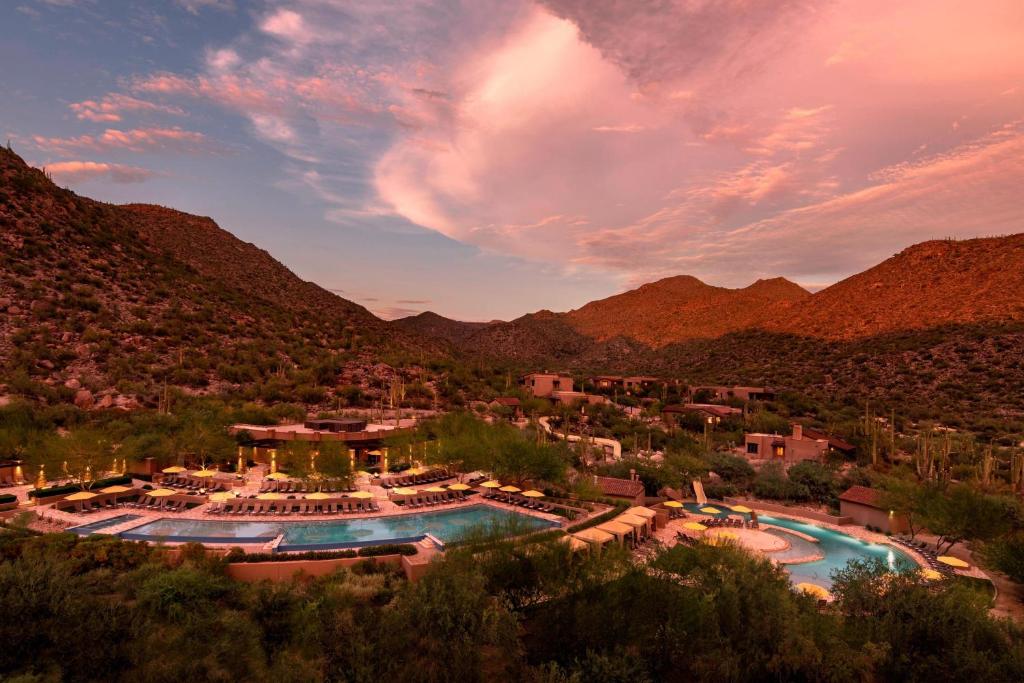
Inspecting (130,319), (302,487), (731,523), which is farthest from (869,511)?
(130,319)

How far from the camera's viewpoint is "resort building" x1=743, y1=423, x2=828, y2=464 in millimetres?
39781

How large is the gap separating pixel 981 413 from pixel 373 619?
57638 mm

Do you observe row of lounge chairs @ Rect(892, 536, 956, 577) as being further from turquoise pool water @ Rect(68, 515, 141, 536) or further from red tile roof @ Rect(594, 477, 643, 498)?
turquoise pool water @ Rect(68, 515, 141, 536)

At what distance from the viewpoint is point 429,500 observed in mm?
26891

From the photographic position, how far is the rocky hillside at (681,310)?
10219 cm

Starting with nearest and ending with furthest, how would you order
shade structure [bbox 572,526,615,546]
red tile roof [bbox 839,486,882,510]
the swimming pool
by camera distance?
the swimming pool
shade structure [bbox 572,526,615,546]
red tile roof [bbox 839,486,882,510]

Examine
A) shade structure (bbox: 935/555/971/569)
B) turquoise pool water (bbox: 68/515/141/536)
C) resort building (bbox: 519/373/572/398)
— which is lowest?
shade structure (bbox: 935/555/971/569)

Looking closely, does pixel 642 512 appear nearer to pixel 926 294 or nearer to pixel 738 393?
pixel 738 393

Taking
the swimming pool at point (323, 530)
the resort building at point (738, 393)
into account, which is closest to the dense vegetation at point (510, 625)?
the swimming pool at point (323, 530)

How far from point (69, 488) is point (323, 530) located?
1236 centimetres

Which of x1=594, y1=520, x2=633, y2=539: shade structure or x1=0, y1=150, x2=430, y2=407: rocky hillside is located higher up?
x1=0, y1=150, x2=430, y2=407: rocky hillside

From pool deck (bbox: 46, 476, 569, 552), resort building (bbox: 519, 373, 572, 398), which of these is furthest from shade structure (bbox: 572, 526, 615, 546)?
resort building (bbox: 519, 373, 572, 398)

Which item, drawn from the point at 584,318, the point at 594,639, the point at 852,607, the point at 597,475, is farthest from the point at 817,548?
the point at 584,318

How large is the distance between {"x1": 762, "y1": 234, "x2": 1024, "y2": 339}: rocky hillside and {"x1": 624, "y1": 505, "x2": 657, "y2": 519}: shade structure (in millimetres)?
58841
